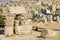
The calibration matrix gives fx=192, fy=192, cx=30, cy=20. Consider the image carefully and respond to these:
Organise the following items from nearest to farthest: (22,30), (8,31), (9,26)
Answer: (8,31) < (22,30) < (9,26)

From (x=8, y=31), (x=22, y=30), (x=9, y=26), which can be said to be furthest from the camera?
(x=9, y=26)

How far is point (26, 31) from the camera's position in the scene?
16172 mm

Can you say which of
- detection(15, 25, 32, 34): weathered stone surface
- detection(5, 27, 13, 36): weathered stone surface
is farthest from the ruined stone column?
detection(15, 25, 32, 34): weathered stone surface

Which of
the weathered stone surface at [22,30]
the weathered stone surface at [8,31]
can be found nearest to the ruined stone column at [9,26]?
the weathered stone surface at [8,31]

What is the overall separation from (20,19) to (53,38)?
23.1 feet

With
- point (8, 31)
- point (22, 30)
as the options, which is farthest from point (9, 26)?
point (22, 30)

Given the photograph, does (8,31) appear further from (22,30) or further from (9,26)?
(22,30)

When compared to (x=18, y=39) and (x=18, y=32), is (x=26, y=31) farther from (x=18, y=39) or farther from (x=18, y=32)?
(x=18, y=39)

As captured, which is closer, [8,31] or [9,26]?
[8,31]

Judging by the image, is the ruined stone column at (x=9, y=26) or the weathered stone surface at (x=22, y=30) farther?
the weathered stone surface at (x=22, y=30)

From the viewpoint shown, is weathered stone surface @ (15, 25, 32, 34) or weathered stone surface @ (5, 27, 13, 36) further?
weathered stone surface @ (15, 25, 32, 34)

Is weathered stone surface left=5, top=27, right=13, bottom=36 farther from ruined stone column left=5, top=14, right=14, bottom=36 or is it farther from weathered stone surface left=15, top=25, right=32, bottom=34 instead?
weathered stone surface left=15, top=25, right=32, bottom=34

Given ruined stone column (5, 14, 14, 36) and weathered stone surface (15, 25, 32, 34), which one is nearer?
ruined stone column (5, 14, 14, 36)

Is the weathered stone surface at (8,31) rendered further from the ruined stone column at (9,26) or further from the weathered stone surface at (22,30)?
the weathered stone surface at (22,30)
